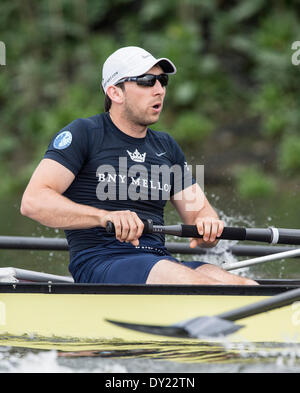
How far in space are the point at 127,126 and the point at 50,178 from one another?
1.95 feet

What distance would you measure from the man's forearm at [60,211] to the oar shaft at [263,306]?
82 centimetres

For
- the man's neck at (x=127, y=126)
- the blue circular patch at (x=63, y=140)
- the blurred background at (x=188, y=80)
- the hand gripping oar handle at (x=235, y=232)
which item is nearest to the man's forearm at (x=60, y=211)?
the hand gripping oar handle at (x=235, y=232)

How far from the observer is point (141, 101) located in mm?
3766

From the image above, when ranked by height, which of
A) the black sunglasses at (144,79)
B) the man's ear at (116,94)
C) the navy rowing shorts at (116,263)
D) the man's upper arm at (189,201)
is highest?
the black sunglasses at (144,79)

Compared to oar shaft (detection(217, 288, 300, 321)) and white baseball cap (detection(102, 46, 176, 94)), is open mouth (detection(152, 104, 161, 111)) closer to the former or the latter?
white baseball cap (detection(102, 46, 176, 94))

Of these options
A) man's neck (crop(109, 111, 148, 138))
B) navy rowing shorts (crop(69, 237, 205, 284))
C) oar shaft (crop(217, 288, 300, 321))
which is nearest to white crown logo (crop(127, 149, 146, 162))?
man's neck (crop(109, 111, 148, 138))

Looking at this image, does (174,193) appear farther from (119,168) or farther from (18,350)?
(18,350)

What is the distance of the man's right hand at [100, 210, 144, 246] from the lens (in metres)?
3.34

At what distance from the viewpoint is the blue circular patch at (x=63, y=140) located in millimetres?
3541

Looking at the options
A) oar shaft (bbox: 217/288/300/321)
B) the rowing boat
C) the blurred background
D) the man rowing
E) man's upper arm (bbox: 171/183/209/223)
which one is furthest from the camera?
the blurred background

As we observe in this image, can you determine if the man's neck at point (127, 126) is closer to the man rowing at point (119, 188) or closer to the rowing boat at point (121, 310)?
the man rowing at point (119, 188)

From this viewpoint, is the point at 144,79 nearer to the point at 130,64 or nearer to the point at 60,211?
the point at 130,64

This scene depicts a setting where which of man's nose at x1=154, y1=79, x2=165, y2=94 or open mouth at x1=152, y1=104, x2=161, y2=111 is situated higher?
man's nose at x1=154, y1=79, x2=165, y2=94

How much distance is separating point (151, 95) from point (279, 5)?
9.93m
